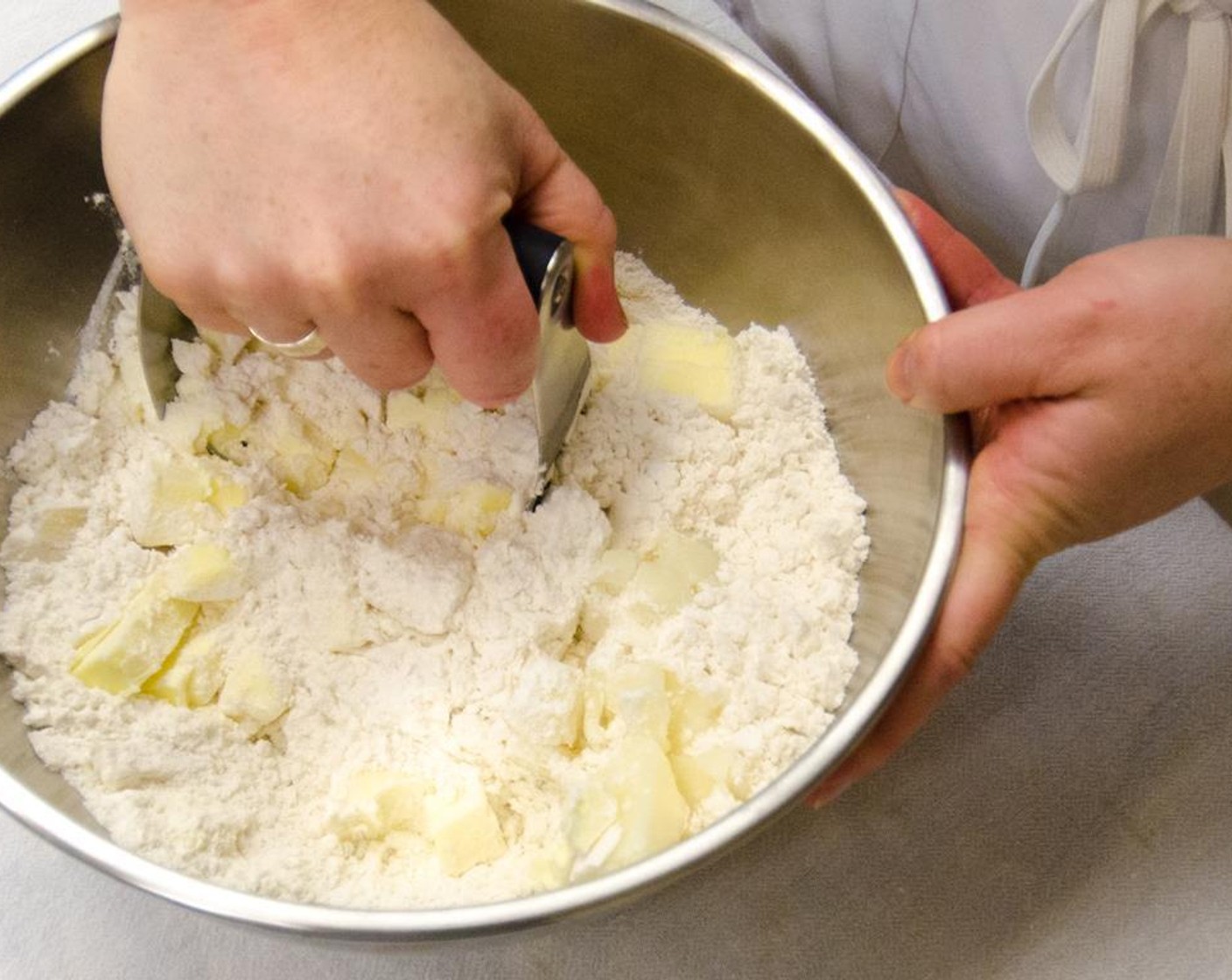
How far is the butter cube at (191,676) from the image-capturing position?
769 mm

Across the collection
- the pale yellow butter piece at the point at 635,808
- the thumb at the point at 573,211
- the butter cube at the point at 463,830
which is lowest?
the butter cube at the point at 463,830

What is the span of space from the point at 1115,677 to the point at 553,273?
58cm

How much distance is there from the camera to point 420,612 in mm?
796

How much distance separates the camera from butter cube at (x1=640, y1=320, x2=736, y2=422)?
88cm

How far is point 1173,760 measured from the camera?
0.89m

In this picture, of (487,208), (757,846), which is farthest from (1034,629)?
(487,208)

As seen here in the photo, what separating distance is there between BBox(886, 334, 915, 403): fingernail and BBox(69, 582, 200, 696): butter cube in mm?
512

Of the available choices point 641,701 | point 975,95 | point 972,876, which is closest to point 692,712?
point 641,701

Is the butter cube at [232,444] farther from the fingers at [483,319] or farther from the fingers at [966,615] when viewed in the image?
the fingers at [966,615]

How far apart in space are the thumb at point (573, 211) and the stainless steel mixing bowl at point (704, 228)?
172 mm

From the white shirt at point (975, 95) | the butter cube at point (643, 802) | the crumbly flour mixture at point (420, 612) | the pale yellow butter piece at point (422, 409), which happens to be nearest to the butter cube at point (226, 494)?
the crumbly flour mixture at point (420, 612)

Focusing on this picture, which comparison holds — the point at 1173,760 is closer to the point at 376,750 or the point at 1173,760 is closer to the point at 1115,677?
the point at 1115,677

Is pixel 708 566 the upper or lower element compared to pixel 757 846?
upper

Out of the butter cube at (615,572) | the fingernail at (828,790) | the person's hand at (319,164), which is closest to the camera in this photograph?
the person's hand at (319,164)
